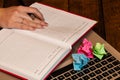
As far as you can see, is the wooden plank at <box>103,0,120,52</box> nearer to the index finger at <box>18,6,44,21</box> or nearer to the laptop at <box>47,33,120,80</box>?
the laptop at <box>47,33,120,80</box>

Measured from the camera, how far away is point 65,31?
1.13 m

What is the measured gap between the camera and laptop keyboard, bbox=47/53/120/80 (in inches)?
38.7

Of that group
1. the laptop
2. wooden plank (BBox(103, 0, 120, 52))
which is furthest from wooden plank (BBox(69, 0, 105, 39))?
the laptop

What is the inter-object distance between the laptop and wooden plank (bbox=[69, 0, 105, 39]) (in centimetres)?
21

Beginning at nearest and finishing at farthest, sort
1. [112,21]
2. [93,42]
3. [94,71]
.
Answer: [94,71]
[93,42]
[112,21]

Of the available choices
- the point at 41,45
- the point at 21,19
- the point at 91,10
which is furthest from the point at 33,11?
the point at 91,10

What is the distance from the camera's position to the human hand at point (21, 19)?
1155 mm

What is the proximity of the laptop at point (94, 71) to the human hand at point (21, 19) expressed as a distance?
23 centimetres

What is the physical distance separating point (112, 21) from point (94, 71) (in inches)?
14.3

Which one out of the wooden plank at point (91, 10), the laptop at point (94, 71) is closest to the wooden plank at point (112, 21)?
the wooden plank at point (91, 10)

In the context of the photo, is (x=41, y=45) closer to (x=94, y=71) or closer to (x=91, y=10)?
(x=94, y=71)

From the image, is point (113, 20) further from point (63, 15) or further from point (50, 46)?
point (50, 46)

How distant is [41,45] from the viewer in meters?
1.07

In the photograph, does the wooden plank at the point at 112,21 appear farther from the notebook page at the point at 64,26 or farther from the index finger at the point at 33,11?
the index finger at the point at 33,11
